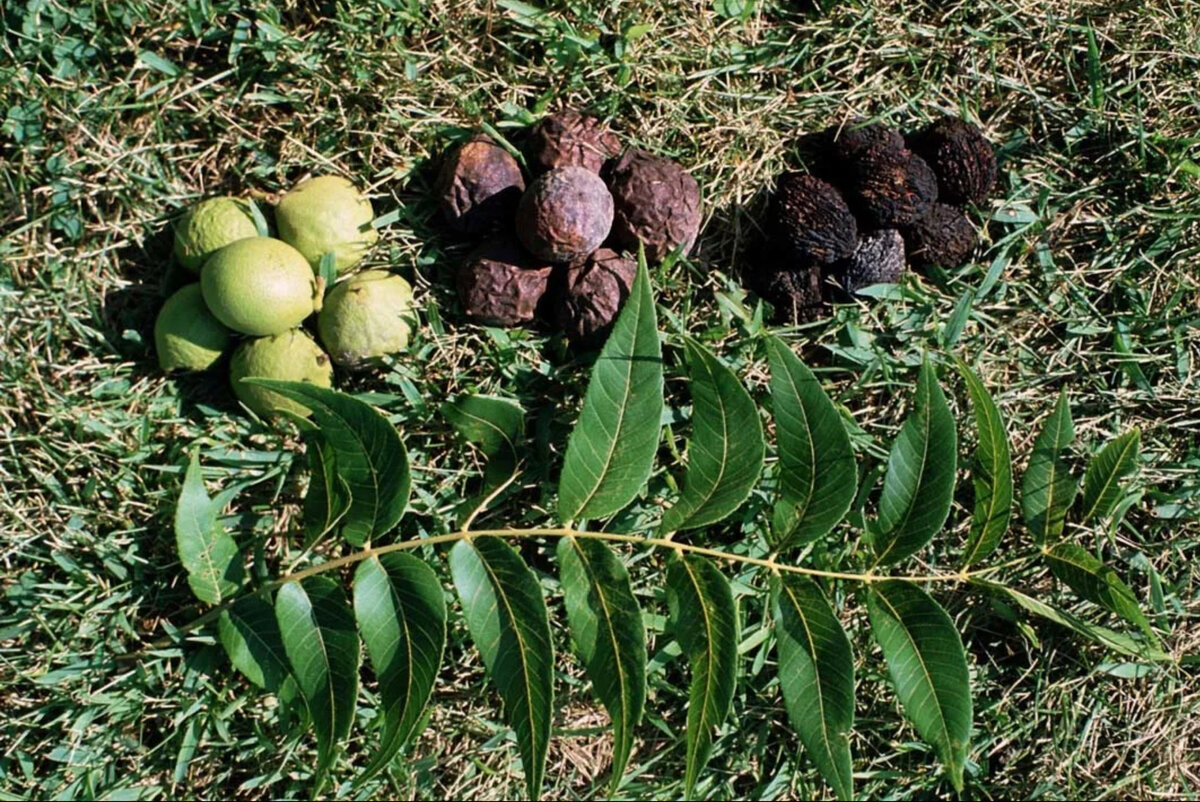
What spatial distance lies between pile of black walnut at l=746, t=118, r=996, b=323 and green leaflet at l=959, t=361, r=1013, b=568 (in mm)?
696

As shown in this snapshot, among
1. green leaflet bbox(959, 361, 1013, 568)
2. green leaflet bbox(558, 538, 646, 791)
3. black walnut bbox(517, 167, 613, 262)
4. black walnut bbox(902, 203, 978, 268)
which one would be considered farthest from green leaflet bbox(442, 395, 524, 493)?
black walnut bbox(902, 203, 978, 268)

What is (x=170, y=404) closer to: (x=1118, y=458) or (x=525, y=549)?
(x=525, y=549)

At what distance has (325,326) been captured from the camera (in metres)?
3.63

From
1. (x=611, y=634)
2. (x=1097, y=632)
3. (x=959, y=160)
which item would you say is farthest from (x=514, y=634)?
(x=959, y=160)

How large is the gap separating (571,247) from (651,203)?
1.09 ft

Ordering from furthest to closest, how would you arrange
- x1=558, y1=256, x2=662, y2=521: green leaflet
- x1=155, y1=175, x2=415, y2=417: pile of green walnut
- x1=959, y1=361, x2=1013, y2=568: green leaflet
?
1. x1=155, y1=175, x2=415, y2=417: pile of green walnut
2. x1=959, y1=361, x2=1013, y2=568: green leaflet
3. x1=558, y1=256, x2=662, y2=521: green leaflet

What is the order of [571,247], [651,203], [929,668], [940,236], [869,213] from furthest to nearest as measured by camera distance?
[940,236], [869,213], [651,203], [571,247], [929,668]

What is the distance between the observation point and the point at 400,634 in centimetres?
319

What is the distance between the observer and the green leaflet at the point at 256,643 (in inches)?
134

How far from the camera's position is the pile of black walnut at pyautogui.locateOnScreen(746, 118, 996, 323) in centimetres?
378

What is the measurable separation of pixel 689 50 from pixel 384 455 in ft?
6.31

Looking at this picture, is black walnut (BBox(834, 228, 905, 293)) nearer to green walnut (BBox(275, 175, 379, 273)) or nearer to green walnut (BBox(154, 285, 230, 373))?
green walnut (BBox(275, 175, 379, 273))

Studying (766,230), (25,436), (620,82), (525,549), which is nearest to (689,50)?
(620,82)

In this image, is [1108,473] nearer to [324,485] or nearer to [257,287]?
[324,485]
